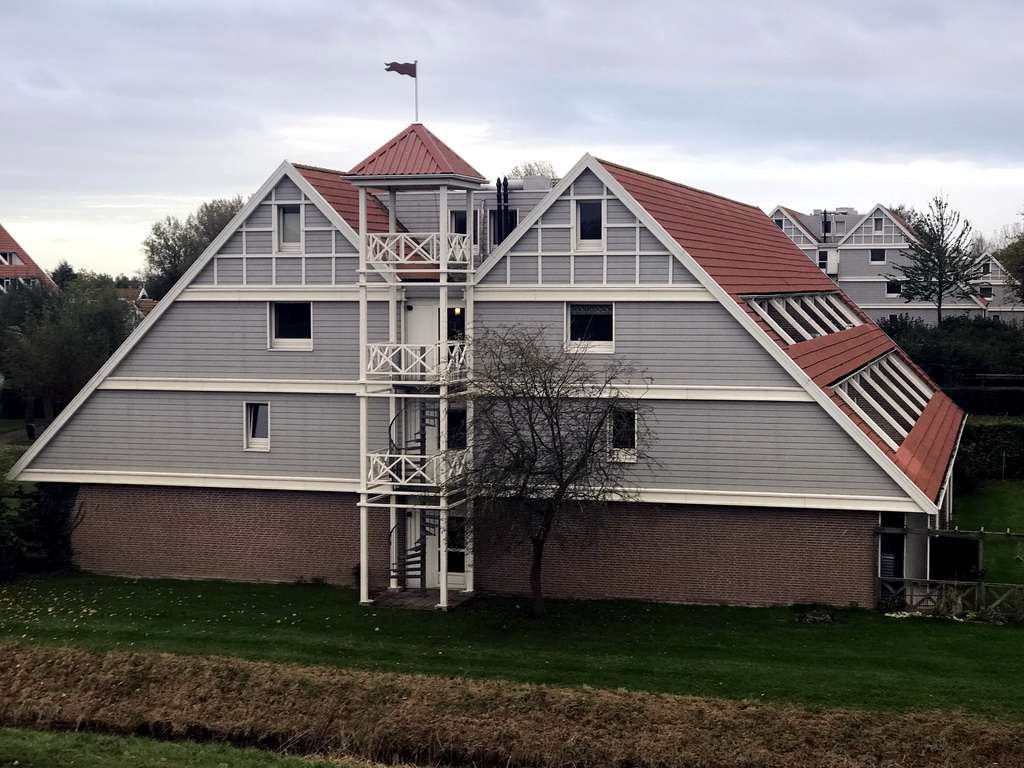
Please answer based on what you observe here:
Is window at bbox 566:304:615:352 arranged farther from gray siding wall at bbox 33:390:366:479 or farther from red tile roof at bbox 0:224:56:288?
red tile roof at bbox 0:224:56:288

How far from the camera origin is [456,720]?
20.0 m

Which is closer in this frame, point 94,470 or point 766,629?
point 766,629

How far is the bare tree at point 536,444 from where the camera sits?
23.7 m

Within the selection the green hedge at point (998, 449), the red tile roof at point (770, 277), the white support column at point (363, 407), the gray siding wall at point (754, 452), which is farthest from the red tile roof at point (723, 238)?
the green hedge at point (998, 449)

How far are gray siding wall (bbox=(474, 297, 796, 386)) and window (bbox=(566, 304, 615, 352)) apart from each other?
7.6 inches

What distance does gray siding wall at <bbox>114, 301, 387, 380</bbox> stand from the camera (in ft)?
92.5

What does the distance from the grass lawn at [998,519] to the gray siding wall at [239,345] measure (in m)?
15.0

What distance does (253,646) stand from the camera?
933 inches

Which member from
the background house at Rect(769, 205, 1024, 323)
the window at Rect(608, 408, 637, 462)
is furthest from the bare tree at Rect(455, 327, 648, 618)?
the background house at Rect(769, 205, 1024, 323)

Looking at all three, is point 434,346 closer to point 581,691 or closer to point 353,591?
point 353,591

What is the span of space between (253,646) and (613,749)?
8.07 m

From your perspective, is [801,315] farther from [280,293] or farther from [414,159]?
[280,293]

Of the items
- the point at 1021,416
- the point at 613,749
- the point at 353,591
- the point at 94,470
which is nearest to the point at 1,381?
the point at 94,470

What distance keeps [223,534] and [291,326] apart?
5274 mm
